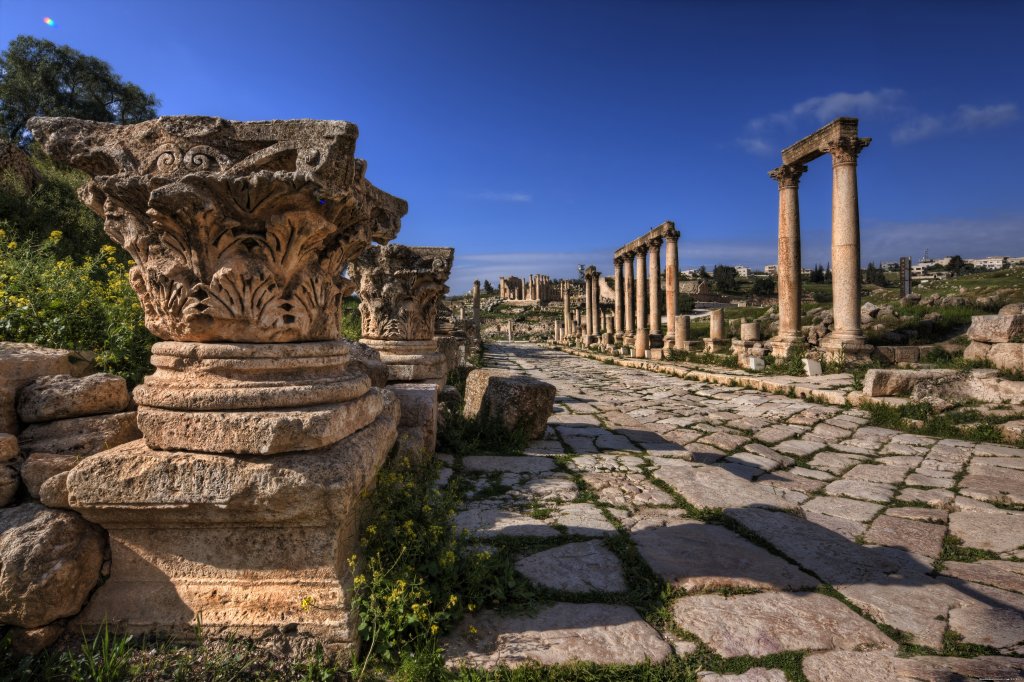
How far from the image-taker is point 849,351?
1045cm

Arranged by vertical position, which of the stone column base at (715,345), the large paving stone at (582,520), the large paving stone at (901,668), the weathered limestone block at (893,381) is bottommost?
the large paving stone at (901,668)

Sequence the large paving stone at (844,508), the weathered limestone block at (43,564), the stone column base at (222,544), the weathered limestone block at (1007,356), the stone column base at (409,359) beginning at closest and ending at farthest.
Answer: the weathered limestone block at (43,564), the stone column base at (222,544), the large paving stone at (844,508), the stone column base at (409,359), the weathered limestone block at (1007,356)

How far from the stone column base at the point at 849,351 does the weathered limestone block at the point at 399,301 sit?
9.07 meters

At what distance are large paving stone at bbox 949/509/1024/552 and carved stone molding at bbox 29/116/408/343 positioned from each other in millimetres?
4071

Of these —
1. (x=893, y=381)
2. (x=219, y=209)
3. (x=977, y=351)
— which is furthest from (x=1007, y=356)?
(x=219, y=209)

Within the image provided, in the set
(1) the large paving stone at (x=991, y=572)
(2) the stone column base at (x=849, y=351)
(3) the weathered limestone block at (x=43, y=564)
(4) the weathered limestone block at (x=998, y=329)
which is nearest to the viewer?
(3) the weathered limestone block at (x=43, y=564)

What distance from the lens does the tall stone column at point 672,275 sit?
57.1 feet

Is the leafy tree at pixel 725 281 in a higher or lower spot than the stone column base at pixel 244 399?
higher

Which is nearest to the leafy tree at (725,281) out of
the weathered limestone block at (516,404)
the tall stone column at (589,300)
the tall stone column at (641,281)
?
the tall stone column at (589,300)

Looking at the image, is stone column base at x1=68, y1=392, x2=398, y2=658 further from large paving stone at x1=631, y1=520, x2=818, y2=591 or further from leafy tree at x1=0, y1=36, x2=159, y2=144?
leafy tree at x1=0, y1=36, x2=159, y2=144

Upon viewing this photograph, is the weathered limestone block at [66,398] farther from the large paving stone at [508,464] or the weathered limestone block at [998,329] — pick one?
the weathered limestone block at [998,329]

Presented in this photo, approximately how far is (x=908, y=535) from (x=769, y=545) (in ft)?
3.34

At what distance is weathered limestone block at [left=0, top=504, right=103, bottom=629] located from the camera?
1.62 m

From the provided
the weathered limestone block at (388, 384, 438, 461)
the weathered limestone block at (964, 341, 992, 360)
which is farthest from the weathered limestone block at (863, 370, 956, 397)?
the weathered limestone block at (388, 384, 438, 461)
